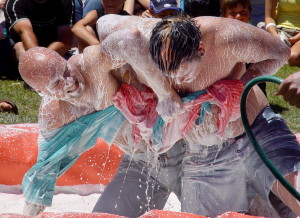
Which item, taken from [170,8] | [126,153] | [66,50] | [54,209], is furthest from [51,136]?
[66,50]

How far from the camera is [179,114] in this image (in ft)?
7.21

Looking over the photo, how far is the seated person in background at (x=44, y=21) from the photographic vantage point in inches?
197

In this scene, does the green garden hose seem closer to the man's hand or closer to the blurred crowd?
the man's hand

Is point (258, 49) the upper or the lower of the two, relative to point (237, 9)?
upper

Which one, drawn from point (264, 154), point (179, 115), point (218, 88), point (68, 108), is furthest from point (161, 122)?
point (264, 154)

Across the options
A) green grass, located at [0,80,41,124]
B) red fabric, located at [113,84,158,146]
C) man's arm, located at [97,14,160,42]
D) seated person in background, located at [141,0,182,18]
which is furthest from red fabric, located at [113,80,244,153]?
green grass, located at [0,80,41,124]

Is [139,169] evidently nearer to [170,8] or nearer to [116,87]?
[116,87]

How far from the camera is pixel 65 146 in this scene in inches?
95.8

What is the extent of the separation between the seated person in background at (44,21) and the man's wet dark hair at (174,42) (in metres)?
3.03

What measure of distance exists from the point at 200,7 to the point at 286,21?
37.6 inches

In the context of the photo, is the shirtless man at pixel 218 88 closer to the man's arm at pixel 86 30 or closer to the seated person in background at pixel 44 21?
the man's arm at pixel 86 30

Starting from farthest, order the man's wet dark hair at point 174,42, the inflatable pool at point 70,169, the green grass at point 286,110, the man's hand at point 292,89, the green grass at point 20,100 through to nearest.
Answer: the green grass at point 20,100
the green grass at point 286,110
the inflatable pool at point 70,169
the man's wet dark hair at point 174,42
the man's hand at point 292,89

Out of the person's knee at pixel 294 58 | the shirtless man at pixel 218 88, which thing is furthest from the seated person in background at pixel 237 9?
the shirtless man at pixel 218 88

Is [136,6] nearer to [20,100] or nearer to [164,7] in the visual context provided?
[164,7]
